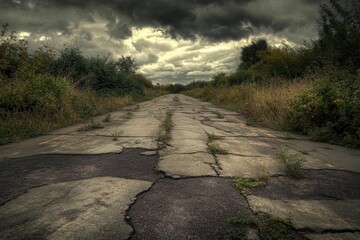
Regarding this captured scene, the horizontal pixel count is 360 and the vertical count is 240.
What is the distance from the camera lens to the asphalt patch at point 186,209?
1890mm

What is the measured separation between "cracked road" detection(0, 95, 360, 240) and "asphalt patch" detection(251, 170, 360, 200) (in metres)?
0.01

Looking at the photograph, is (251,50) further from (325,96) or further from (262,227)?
(262,227)

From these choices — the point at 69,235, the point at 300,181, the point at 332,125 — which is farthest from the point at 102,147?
the point at 332,125

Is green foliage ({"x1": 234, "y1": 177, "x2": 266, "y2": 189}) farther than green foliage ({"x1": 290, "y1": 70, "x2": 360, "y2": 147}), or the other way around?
green foliage ({"x1": 290, "y1": 70, "x2": 360, "y2": 147})

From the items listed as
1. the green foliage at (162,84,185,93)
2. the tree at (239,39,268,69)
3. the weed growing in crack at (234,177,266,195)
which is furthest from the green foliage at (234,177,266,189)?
the green foliage at (162,84,185,93)

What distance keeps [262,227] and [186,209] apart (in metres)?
0.62

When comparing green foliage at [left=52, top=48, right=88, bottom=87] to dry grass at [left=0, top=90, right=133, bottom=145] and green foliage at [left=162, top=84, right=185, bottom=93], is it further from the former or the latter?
green foliage at [left=162, top=84, right=185, bottom=93]

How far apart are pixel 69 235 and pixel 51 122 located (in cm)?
557

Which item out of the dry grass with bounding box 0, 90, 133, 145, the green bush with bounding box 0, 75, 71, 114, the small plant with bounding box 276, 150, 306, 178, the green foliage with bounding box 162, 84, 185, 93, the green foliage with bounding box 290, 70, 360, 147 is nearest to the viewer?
the small plant with bounding box 276, 150, 306, 178

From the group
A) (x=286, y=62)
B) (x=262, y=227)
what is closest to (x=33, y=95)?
(x=262, y=227)

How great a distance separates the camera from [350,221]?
211 cm

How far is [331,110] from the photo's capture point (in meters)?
5.57

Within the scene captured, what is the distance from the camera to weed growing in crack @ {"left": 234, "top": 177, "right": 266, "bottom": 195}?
2.67 metres

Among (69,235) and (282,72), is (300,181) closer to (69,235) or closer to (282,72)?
(69,235)
